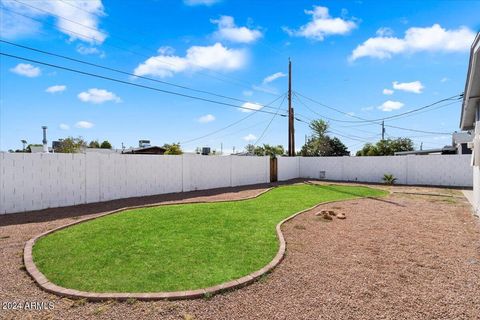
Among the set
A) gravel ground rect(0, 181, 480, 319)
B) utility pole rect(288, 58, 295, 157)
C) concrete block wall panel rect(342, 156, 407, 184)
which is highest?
utility pole rect(288, 58, 295, 157)

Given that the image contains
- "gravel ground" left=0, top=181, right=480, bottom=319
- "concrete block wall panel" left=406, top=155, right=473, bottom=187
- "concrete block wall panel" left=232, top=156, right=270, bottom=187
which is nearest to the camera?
"gravel ground" left=0, top=181, right=480, bottom=319

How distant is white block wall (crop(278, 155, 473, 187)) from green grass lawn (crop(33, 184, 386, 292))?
492 inches

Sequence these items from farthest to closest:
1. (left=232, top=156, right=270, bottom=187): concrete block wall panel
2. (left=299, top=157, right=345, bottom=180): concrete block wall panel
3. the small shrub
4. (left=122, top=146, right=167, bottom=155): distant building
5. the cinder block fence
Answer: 1. (left=122, top=146, right=167, bottom=155): distant building
2. (left=299, top=157, right=345, bottom=180): concrete block wall panel
3. the small shrub
4. (left=232, top=156, right=270, bottom=187): concrete block wall panel
5. the cinder block fence

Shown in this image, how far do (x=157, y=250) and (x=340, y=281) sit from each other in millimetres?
2963

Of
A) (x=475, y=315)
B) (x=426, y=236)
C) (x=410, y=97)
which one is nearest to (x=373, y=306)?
(x=475, y=315)

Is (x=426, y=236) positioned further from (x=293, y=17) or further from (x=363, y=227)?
(x=293, y=17)

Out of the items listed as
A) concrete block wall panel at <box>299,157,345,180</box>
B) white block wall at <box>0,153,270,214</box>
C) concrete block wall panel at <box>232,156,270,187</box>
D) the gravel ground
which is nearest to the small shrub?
concrete block wall panel at <box>299,157,345,180</box>

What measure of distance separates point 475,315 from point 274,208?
614 centimetres

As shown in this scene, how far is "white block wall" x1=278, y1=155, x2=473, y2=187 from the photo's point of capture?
596 inches

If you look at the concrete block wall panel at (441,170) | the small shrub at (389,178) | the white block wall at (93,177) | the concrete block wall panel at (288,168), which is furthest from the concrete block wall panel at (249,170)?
the concrete block wall panel at (441,170)

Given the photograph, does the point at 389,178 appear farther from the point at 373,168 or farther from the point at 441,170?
the point at 441,170

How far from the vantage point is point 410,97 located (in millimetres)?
20922

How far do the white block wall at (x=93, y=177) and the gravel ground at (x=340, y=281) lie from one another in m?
1.63

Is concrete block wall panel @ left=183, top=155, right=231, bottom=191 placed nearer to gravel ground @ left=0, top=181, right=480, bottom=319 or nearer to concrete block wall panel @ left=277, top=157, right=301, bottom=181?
concrete block wall panel @ left=277, top=157, right=301, bottom=181
